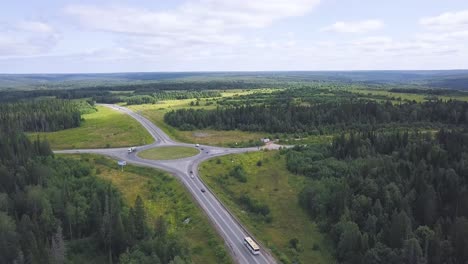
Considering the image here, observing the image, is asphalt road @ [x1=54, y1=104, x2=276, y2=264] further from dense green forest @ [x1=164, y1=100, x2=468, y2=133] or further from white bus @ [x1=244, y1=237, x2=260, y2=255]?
dense green forest @ [x1=164, y1=100, x2=468, y2=133]

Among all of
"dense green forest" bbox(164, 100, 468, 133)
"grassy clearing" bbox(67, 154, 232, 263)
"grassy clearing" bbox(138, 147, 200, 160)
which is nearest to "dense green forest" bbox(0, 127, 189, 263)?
"grassy clearing" bbox(67, 154, 232, 263)

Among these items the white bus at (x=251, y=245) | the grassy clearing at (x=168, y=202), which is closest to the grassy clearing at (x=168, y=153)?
the grassy clearing at (x=168, y=202)

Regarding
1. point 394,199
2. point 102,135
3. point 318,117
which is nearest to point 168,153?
point 102,135

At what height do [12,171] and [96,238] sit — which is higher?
[12,171]

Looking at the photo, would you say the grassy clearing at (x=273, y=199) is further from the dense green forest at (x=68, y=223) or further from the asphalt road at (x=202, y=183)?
the dense green forest at (x=68, y=223)

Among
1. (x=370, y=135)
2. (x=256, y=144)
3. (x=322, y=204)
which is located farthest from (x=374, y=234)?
(x=256, y=144)

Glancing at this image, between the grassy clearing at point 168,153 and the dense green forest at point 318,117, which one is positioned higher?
the dense green forest at point 318,117

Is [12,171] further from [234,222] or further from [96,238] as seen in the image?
[234,222]
